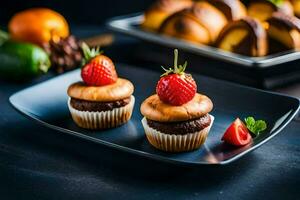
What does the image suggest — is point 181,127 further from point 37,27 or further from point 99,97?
point 37,27

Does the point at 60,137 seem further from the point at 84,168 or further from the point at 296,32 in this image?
the point at 296,32

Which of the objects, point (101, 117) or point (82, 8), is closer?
point (101, 117)

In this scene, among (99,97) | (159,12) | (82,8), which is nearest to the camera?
(99,97)

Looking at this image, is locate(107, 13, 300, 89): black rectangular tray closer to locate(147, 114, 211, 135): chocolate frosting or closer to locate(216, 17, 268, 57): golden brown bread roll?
locate(216, 17, 268, 57): golden brown bread roll

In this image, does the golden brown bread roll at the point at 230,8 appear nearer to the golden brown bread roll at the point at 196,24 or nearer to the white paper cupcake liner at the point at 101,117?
the golden brown bread roll at the point at 196,24

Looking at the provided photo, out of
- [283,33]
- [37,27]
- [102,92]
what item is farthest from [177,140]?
[37,27]

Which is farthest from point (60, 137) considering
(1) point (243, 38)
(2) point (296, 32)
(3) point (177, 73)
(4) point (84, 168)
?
(2) point (296, 32)

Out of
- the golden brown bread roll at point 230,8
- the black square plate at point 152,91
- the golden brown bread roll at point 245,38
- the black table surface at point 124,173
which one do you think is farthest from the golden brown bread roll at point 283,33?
the black table surface at point 124,173
